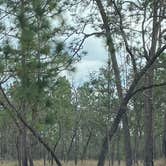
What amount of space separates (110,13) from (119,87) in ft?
9.69

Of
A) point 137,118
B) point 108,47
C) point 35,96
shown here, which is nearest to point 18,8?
point 35,96

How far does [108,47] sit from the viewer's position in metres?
11.8

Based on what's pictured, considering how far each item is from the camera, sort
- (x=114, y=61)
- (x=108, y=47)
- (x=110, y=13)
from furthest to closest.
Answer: (x=114, y=61)
(x=110, y=13)
(x=108, y=47)

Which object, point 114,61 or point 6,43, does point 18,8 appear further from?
point 114,61

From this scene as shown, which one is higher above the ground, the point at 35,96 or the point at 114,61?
the point at 114,61

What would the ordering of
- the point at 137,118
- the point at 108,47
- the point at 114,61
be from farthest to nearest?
the point at 137,118, the point at 114,61, the point at 108,47

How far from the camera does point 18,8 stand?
10281mm

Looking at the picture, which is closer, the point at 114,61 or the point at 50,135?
the point at 114,61

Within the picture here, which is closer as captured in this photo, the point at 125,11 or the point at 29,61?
the point at 29,61

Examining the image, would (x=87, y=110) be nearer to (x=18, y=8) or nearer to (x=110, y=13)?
(x=110, y=13)

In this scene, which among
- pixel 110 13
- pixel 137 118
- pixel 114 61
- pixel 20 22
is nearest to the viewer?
pixel 20 22

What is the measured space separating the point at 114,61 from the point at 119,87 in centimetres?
75

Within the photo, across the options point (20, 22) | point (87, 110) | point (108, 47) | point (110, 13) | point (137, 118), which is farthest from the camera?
point (87, 110)

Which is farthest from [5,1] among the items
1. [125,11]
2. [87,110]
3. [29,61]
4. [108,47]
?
[87,110]
